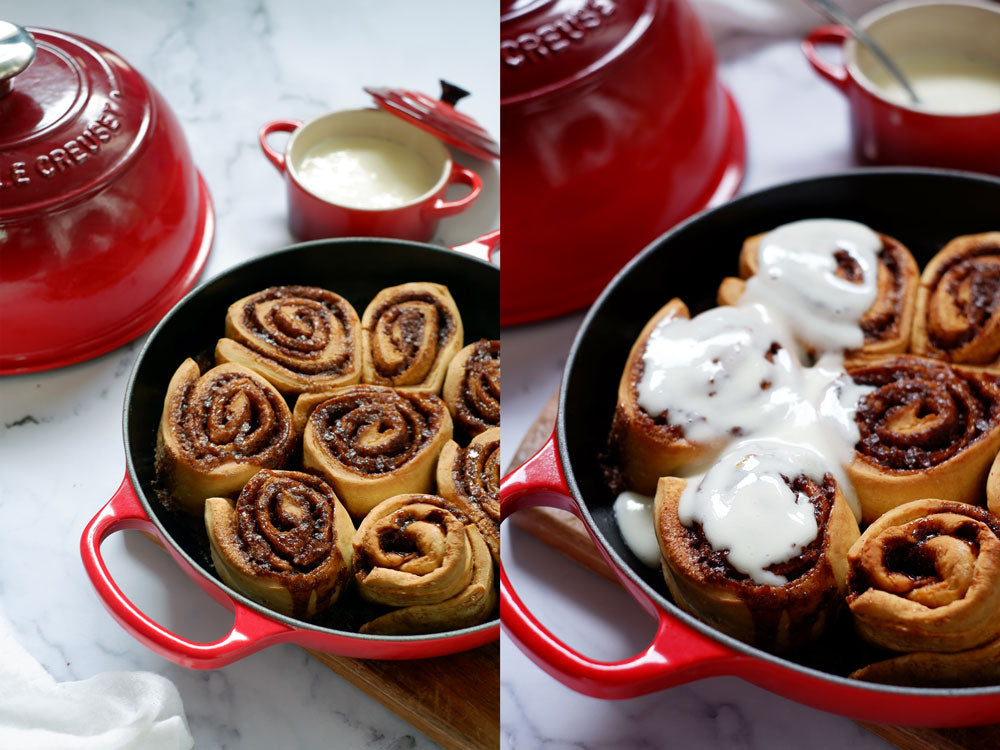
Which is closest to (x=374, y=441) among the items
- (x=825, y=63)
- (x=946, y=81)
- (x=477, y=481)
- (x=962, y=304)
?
(x=477, y=481)

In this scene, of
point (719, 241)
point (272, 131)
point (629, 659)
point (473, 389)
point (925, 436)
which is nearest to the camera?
point (629, 659)

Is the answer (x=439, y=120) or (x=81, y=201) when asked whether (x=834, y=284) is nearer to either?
(x=439, y=120)

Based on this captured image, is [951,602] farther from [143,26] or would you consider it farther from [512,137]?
[143,26]

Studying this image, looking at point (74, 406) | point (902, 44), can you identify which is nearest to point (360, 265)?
point (74, 406)

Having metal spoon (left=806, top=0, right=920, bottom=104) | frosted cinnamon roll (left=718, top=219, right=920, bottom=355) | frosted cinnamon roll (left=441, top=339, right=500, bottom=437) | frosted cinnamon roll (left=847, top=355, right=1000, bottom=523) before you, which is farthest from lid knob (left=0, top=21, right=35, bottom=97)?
metal spoon (left=806, top=0, right=920, bottom=104)

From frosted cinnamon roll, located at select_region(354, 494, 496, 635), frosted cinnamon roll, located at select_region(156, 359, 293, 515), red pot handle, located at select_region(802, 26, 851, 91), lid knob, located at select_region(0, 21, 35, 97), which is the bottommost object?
frosted cinnamon roll, located at select_region(354, 494, 496, 635)

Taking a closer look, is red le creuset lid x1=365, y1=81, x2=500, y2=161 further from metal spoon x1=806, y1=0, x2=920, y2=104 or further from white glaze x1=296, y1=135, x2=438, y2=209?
metal spoon x1=806, y1=0, x2=920, y2=104

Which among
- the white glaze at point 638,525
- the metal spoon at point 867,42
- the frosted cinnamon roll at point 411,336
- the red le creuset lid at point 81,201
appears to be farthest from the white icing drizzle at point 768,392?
the red le creuset lid at point 81,201
